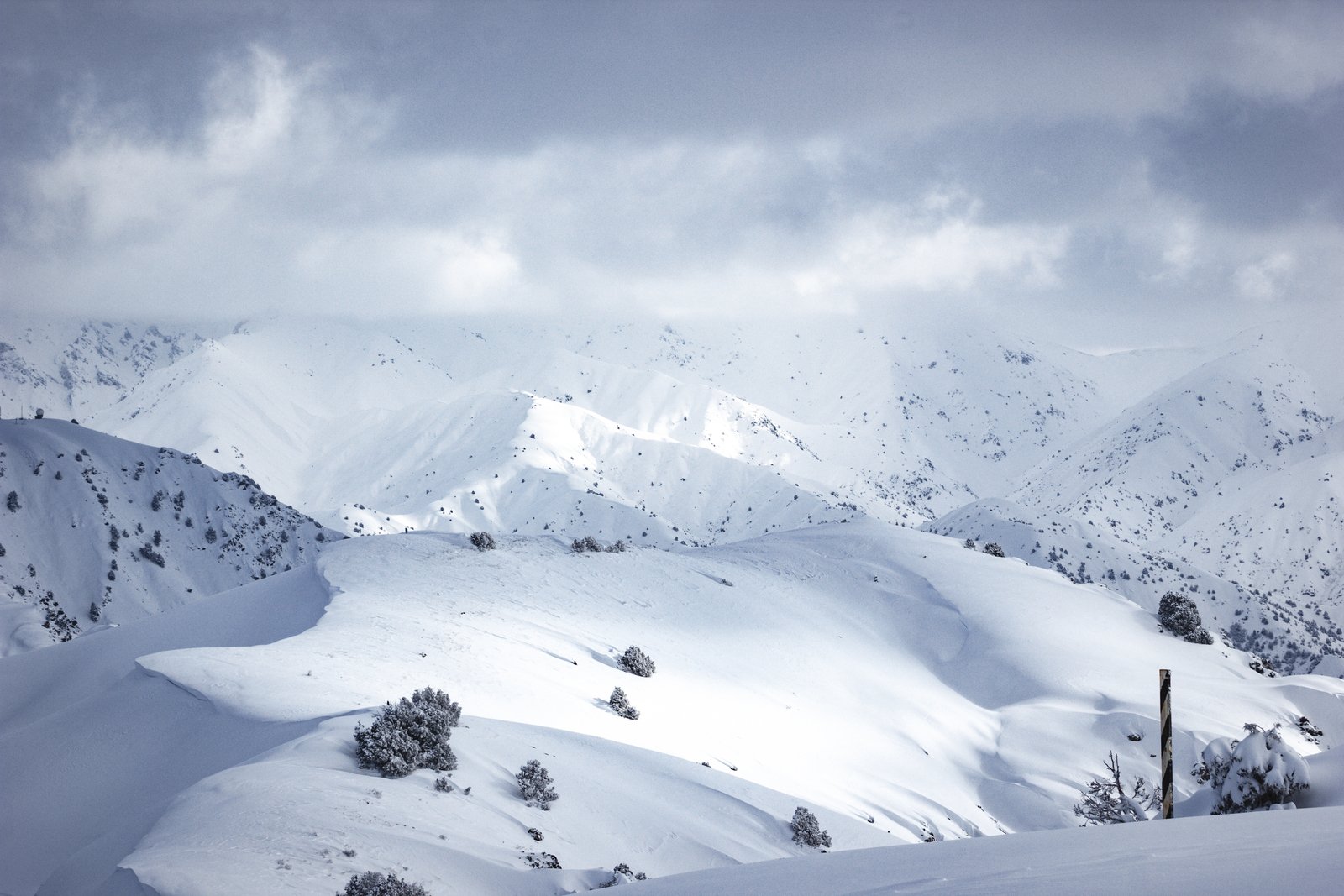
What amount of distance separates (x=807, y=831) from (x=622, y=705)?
707cm

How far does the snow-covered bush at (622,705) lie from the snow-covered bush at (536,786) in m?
7.89

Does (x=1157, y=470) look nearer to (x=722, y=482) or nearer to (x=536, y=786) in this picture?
(x=722, y=482)

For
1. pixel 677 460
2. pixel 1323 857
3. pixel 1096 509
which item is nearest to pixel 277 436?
pixel 677 460

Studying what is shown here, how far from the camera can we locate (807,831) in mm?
16766

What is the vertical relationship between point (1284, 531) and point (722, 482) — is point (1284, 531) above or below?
above

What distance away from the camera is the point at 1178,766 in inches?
1198

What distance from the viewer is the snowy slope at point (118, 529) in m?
59.1

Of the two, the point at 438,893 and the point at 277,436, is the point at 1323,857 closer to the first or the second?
the point at 438,893

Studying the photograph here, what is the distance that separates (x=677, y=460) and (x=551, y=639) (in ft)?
417

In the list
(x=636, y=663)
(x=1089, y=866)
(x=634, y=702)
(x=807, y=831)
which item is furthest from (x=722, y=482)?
(x=1089, y=866)

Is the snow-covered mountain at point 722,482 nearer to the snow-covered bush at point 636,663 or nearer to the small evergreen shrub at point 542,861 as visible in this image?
the snow-covered bush at point 636,663

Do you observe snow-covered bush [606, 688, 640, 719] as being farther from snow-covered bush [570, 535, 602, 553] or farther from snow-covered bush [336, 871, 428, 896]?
snow-covered bush [570, 535, 602, 553]

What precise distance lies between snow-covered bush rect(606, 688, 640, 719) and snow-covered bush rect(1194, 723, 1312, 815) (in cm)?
1238

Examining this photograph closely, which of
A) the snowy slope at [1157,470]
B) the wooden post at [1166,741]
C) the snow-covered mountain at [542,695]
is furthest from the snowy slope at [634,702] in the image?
the snowy slope at [1157,470]
